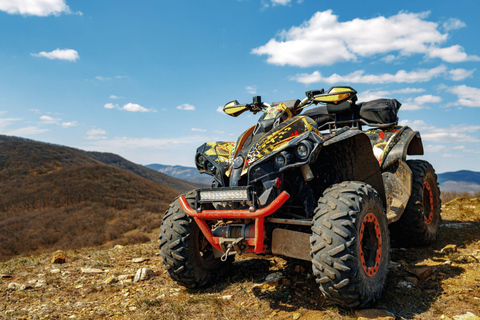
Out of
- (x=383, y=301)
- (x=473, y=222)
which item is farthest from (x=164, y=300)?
(x=473, y=222)

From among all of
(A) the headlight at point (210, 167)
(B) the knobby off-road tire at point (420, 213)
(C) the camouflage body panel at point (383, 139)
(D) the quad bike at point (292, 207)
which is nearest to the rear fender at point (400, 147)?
(C) the camouflage body panel at point (383, 139)

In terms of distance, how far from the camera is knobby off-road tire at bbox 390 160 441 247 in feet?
18.2

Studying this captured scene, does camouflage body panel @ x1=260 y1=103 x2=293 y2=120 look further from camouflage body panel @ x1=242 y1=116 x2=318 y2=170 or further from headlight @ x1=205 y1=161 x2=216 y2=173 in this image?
headlight @ x1=205 y1=161 x2=216 y2=173

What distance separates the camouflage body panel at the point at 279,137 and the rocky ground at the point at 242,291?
1.54 metres

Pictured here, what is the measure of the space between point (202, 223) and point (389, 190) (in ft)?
10.3

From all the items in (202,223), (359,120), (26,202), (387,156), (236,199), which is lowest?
(26,202)

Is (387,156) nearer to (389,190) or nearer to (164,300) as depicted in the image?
(389,190)

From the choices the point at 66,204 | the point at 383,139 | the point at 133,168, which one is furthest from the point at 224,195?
the point at 133,168

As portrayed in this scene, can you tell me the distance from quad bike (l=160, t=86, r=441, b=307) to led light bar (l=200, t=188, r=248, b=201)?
0.03ft

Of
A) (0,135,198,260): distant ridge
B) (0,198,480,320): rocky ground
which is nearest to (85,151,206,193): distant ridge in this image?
(0,135,198,260): distant ridge

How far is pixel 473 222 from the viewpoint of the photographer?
7.74 meters

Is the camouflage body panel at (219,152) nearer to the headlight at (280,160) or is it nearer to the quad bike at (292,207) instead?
the quad bike at (292,207)

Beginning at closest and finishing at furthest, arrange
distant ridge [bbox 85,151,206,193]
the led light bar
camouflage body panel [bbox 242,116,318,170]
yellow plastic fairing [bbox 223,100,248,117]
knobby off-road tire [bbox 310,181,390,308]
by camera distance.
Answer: knobby off-road tire [bbox 310,181,390,308]
the led light bar
camouflage body panel [bbox 242,116,318,170]
yellow plastic fairing [bbox 223,100,248,117]
distant ridge [bbox 85,151,206,193]

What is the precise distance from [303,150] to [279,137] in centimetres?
35
